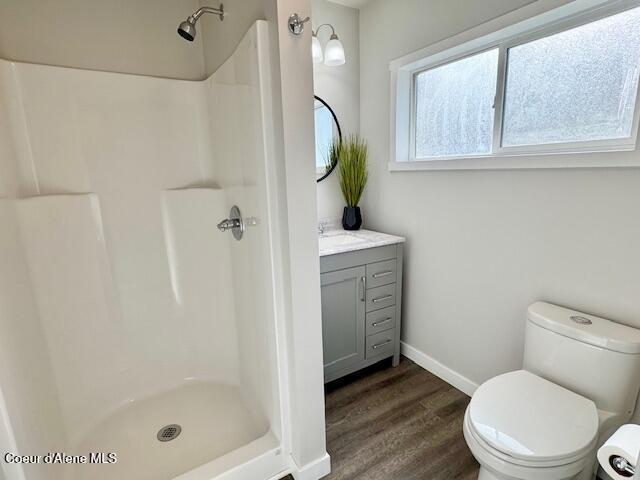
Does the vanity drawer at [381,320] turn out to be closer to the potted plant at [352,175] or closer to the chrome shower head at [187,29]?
the potted plant at [352,175]

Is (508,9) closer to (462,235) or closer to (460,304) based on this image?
(462,235)

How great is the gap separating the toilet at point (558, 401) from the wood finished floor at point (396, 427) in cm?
29

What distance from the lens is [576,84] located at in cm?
140

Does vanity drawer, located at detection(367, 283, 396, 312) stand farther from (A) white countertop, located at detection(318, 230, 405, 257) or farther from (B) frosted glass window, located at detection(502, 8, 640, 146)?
(B) frosted glass window, located at detection(502, 8, 640, 146)

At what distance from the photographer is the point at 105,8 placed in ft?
5.27

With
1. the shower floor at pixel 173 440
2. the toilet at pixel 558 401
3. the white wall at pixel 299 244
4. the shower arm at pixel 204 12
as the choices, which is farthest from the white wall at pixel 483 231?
the shower floor at pixel 173 440

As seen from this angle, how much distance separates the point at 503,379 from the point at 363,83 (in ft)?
6.40

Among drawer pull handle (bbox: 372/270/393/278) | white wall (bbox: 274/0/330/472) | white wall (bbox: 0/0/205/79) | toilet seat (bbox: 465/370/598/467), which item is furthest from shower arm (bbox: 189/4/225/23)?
toilet seat (bbox: 465/370/598/467)

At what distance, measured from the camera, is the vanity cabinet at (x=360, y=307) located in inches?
72.9

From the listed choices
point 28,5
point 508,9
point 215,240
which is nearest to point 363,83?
point 508,9

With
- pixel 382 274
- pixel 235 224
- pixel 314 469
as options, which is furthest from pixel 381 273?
pixel 314 469

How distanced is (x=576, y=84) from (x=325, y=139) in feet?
4.57

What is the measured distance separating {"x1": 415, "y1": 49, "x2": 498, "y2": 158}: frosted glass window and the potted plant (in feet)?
1.25

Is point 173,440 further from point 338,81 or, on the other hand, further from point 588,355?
point 338,81
